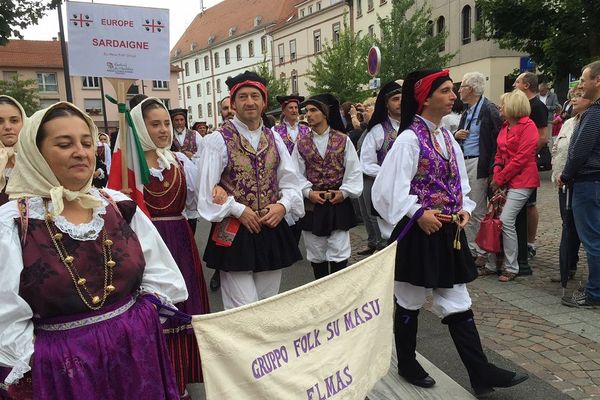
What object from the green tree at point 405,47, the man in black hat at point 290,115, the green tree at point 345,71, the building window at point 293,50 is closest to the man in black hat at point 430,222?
the man in black hat at point 290,115

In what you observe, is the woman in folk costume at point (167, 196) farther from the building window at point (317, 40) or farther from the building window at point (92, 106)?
the building window at point (92, 106)

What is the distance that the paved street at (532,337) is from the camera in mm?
3244

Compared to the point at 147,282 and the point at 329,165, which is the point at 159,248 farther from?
the point at 329,165

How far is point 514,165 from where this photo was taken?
17.0 feet

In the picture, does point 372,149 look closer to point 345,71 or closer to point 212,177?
point 212,177

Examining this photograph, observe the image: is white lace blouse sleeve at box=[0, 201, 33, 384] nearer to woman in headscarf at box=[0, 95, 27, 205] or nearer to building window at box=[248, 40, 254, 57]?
woman in headscarf at box=[0, 95, 27, 205]

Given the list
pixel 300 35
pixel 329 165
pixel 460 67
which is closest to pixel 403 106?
pixel 329 165

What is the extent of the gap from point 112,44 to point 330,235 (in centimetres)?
257

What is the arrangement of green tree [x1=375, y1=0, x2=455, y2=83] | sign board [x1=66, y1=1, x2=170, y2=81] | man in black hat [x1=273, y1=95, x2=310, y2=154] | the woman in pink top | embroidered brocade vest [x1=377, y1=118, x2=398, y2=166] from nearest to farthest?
sign board [x1=66, y1=1, x2=170, y2=81], the woman in pink top, embroidered brocade vest [x1=377, y1=118, x2=398, y2=166], man in black hat [x1=273, y1=95, x2=310, y2=154], green tree [x1=375, y1=0, x2=455, y2=83]

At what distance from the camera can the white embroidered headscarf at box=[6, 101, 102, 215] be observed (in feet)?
6.20

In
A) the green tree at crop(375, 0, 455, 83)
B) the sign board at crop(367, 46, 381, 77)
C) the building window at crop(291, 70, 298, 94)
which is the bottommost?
the sign board at crop(367, 46, 381, 77)

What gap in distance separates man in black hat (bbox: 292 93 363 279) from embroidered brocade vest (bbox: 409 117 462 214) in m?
1.66

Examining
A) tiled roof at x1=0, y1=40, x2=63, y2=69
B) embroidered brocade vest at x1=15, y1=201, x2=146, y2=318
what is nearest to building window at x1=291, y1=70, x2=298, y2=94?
tiled roof at x1=0, y1=40, x2=63, y2=69

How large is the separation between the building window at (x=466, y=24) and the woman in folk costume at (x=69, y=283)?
2794cm
